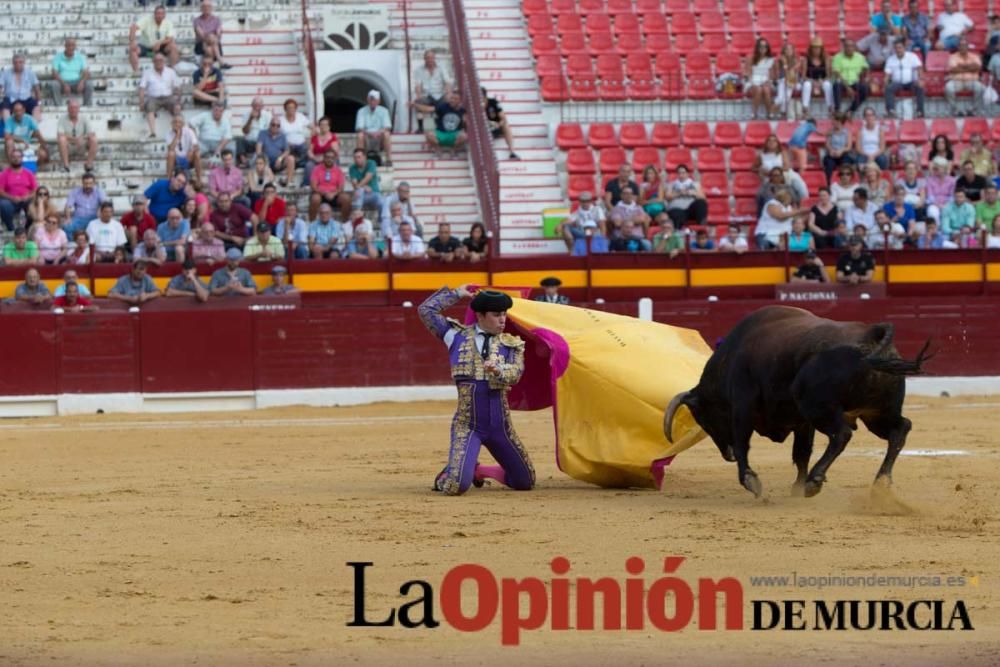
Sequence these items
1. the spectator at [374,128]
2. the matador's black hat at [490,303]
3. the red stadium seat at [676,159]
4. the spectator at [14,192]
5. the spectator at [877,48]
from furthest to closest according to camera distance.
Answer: the spectator at [877,48]
the red stadium seat at [676,159]
the spectator at [374,128]
the spectator at [14,192]
the matador's black hat at [490,303]

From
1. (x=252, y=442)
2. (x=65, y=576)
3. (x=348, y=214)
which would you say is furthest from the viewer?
(x=348, y=214)

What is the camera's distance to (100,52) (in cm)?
2228

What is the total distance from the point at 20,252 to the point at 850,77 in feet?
32.9

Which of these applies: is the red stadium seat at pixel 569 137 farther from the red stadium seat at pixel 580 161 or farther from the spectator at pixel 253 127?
the spectator at pixel 253 127

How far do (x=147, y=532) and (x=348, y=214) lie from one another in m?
10.4

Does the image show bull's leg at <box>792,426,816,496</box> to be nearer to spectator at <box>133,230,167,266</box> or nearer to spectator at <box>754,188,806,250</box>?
spectator at <box>754,188,806,250</box>

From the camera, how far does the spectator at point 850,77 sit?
22.2 meters

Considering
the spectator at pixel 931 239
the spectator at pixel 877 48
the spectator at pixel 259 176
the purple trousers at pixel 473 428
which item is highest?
the spectator at pixel 877 48

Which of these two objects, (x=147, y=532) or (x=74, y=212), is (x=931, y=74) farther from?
(x=147, y=532)

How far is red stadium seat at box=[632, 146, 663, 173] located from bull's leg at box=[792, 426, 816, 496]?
11.2 meters

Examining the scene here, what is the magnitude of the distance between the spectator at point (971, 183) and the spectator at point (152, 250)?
27.8ft

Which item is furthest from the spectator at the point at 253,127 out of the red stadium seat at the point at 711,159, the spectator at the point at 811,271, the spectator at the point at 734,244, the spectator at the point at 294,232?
the spectator at the point at 811,271

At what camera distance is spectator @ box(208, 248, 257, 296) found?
1845 centimetres

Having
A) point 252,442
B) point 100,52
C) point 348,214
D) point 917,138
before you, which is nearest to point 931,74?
point 917,138
